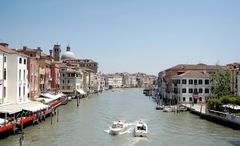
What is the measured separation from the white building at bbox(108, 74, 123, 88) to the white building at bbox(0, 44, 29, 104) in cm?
14176

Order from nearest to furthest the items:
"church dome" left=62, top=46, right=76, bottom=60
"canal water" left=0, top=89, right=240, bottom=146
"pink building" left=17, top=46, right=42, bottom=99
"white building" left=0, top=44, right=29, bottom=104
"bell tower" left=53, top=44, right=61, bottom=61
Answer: "canal water" left=0, top=89, right=240, bottom=146, "white building" left=0, top=44, right=29, bottom=104, "pink building" left=17, top=46, right=42, bottom=99, "bell tower" left=53, top=44, right=61, bottom=61, "church dome" left=62, top=46, right=76, bottom=60

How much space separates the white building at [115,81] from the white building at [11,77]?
141763 mm

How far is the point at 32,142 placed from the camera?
2455 centimetres

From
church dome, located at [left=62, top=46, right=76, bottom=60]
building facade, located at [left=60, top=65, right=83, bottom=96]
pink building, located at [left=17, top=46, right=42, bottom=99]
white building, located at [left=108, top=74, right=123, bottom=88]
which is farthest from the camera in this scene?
white building, located at [left=108, top=74, right=123, bottom=88]

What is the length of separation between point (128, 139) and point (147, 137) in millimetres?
1664

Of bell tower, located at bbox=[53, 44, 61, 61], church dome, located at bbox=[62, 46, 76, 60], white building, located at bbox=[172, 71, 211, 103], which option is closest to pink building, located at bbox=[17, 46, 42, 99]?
white building, located at bbox=[172, 71, 211, 103]

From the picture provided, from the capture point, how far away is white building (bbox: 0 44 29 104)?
34219mm

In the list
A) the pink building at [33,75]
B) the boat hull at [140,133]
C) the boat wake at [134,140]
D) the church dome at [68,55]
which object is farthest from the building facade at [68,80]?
the boat wake at [134,140]

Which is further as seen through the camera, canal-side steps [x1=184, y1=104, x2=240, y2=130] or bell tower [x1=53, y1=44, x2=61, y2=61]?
bell tower [x1=53, y1=44, x2=61, y2=61]

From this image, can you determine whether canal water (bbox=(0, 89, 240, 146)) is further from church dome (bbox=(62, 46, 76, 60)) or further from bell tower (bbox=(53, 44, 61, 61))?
church dome (bbox=(62, 46, 76, 60))

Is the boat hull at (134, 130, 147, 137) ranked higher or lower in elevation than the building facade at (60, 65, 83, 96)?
lower

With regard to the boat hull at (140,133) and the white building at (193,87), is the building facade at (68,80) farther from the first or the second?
the boat hull at (140,133)

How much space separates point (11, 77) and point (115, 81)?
15386 cm

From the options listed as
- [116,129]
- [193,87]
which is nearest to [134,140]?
[116,129]
